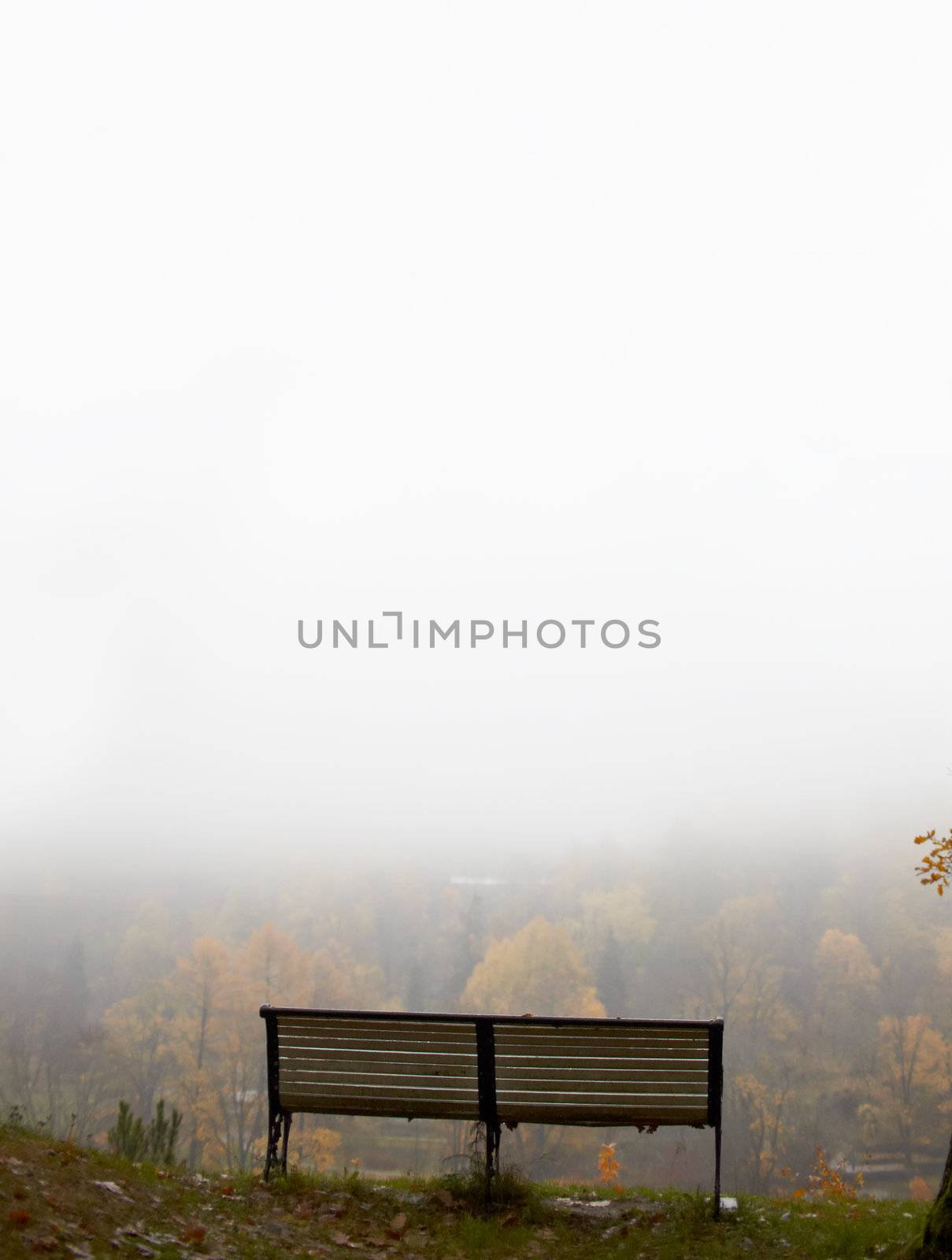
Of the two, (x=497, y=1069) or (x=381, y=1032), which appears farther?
(x=381, y=1032)

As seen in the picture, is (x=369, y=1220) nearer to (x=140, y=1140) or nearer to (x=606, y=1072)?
(x=606, y=1072)

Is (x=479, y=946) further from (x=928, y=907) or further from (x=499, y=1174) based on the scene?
(x=499, y=1174)

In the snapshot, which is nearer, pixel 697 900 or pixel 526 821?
pixel 697 900

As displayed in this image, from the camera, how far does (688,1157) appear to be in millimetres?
47938

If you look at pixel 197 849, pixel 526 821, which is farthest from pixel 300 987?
pixel 526 821

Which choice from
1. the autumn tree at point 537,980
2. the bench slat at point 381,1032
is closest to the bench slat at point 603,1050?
the bench slat at point 381,1032

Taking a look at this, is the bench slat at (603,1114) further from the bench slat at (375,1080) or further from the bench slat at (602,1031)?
the bench slat at (602,1031)

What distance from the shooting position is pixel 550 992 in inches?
2153

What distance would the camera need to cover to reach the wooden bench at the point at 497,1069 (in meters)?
5.86

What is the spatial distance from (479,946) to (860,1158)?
36.1 metres

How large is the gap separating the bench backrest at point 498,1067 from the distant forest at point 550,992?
23241 millimetres

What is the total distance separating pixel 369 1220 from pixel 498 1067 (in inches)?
49.7

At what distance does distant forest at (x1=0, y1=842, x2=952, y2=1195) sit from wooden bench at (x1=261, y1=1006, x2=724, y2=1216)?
76.2 feet

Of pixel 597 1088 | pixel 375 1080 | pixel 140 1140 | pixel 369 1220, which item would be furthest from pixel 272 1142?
pixel 140 1140
